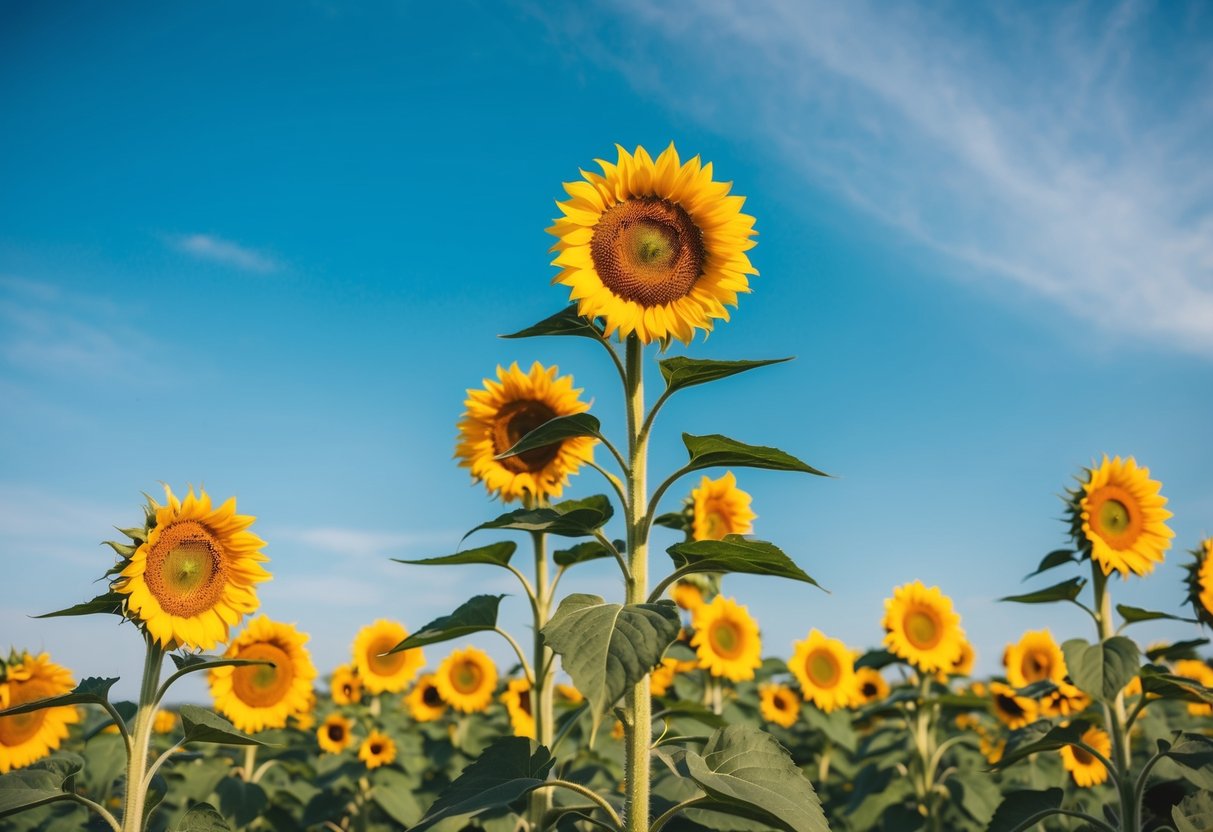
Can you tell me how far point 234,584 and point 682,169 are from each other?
107 inches

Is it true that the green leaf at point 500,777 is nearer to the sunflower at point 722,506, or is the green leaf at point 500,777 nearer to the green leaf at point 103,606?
the green leaf at point 103,606

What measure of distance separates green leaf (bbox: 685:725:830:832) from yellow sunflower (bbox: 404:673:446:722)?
22.3 ft

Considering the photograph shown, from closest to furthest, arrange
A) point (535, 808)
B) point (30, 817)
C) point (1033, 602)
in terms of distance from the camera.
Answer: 1. point (535, 808)
2. point (1033, 602)
3. point (30, 817)

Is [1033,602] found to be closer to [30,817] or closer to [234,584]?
[234,584]

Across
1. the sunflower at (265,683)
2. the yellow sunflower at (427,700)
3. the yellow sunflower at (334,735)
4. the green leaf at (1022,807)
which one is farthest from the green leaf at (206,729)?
the yellow sunflower at (427,700)

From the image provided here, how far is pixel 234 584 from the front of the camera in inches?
164

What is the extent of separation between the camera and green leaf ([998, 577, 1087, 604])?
5180mm

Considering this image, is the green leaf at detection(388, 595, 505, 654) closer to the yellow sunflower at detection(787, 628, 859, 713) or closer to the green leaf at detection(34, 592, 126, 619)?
the green leaf at detection(34, 592, 126, 619)

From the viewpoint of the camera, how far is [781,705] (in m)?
10.0

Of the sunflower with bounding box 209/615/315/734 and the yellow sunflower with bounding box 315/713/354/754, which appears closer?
the sunflower with bounding box 209/615/315/734

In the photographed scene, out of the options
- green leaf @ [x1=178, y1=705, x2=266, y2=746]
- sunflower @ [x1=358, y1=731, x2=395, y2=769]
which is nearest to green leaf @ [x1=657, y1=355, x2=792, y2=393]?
green leaf @ [x1=178, y1=705, x2=266, y2=746]

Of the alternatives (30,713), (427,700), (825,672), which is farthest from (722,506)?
(30,713)

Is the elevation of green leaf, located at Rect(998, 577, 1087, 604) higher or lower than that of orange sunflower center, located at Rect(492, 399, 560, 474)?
lower

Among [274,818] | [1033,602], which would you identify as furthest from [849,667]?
[274,818]
